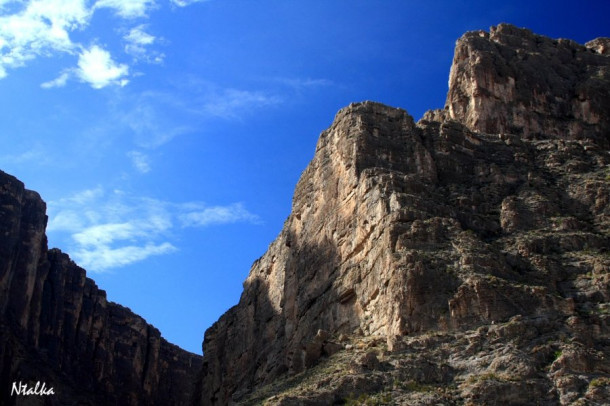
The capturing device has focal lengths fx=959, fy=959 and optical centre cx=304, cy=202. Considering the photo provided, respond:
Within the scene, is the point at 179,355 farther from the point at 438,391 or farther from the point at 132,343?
the point at 438,391

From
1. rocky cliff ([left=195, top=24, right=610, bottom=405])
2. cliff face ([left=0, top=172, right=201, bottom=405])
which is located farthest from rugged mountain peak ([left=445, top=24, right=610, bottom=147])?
cliff face ([left=0, top=172, right=201, bottom=405])

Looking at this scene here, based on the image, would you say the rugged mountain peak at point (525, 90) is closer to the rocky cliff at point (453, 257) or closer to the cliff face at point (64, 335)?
the rocky cliff at point (453, 257)

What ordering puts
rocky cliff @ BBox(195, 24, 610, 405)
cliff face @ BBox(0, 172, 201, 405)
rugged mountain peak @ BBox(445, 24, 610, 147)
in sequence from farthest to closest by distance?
cliff face @ BBox(0, 172, 201, 405)
rugged mountain peak @ BBox(445, 24, 610, 147)
rocky cliff @ BBox(195, 24, 610, 405)

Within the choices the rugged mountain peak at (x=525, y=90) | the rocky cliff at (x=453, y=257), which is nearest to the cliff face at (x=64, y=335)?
the rocky cliff at (x=453, y=257)

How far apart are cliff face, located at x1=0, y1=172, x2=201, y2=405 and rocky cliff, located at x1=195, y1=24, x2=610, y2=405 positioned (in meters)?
33.1

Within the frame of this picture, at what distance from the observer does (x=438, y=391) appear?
48125 millimetres

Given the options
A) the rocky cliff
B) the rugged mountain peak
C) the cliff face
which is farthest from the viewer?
the cliff face

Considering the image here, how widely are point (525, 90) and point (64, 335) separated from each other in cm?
8207

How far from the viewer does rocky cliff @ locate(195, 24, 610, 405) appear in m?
49.8

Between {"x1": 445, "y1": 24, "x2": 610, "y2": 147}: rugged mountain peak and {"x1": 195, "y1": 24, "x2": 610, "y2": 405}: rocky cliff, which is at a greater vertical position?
{"x1": 445, "y1": 24, "x2": 610, "y2": 147}: rugged mountain peak

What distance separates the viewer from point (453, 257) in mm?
58781

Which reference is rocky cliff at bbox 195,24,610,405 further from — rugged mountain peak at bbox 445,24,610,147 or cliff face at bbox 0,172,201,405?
cliff face at bbox 0,172,201,405

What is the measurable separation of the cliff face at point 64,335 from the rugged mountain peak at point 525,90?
6208 centimetres

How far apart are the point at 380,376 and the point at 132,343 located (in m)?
114
